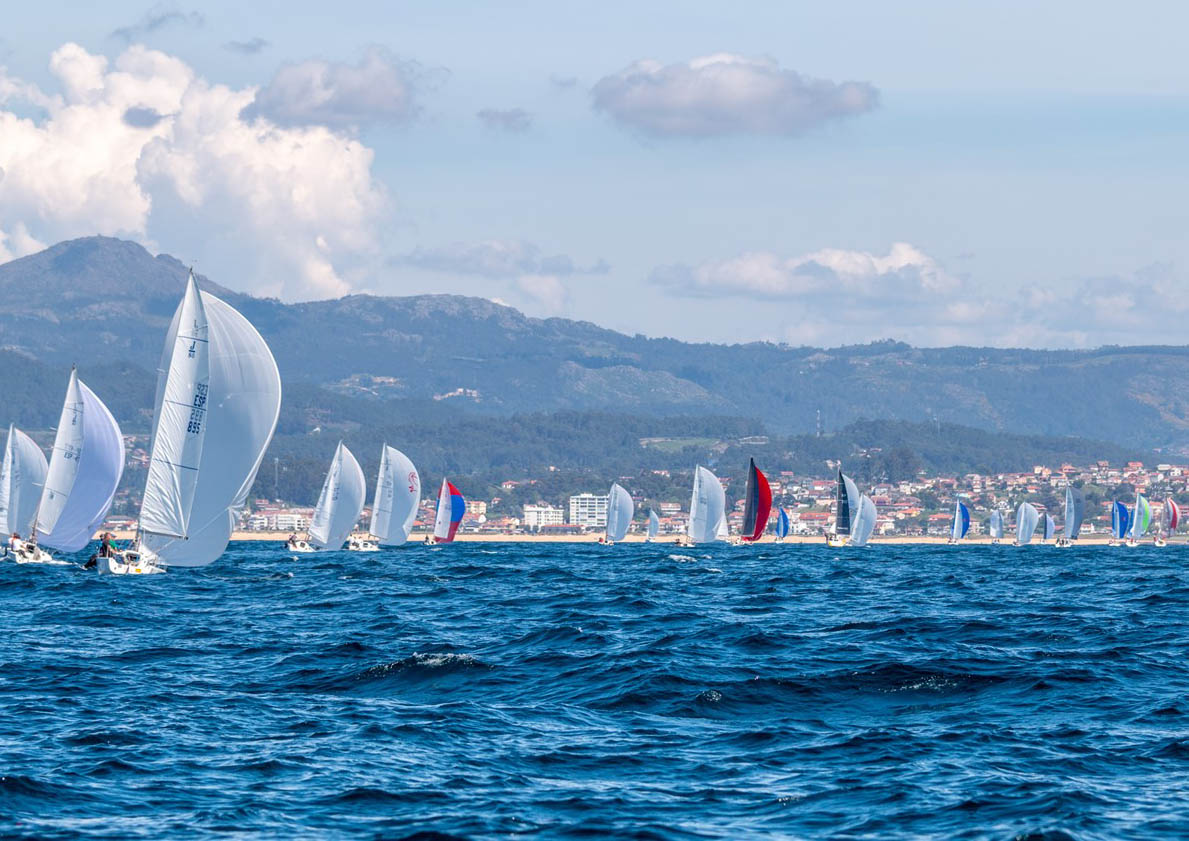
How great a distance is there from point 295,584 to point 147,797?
3799 cm

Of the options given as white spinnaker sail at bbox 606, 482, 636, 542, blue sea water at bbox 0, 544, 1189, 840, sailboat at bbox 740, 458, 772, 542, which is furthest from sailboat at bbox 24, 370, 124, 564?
white spinnaker sail at bbox 606, 482, 636, 542

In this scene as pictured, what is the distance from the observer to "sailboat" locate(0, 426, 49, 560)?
66625 mm

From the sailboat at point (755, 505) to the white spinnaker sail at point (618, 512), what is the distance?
1523cm

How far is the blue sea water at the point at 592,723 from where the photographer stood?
15.2 meters

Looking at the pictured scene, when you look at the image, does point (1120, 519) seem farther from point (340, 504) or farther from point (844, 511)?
point (340, 504)

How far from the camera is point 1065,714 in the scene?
2100cm

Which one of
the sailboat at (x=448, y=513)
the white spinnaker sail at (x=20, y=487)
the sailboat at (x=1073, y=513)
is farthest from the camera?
the sailboat at (x=1073, y=513)

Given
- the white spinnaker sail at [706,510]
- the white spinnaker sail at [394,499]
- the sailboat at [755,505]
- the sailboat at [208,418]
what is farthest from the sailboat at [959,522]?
the sailboat at [208,418]

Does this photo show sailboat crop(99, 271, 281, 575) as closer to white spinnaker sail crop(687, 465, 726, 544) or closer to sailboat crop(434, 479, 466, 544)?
white spinnaker sail crop(687, 465, 726, 544)

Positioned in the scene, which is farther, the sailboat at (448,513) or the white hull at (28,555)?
the sailboat at (448,513)

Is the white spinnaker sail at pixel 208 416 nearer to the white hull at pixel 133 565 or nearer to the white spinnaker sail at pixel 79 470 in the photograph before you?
the white hull at pixel 133 565

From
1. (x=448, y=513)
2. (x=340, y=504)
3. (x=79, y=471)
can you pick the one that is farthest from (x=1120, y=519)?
(x=79, y=471)

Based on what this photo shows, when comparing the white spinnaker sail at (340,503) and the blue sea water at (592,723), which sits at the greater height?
the white spinnaker sail at (340,503)

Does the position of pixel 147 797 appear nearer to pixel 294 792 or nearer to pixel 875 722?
pixel 294 792
